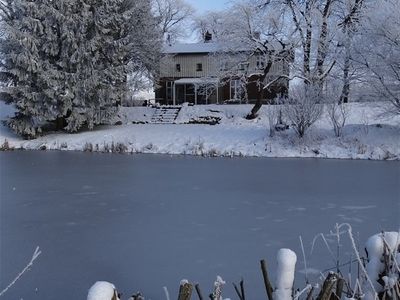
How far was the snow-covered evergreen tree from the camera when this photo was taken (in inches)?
920

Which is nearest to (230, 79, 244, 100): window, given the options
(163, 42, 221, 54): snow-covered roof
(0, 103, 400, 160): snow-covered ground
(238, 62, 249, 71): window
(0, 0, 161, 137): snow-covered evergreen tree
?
(163, 42, 221, 54): snow-covered roof

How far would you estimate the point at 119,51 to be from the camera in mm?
26453

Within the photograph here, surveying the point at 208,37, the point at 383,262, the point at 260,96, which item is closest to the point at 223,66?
the point at 260,96

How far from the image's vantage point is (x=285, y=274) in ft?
6.29

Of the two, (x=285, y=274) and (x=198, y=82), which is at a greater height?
(x=198, y=82)

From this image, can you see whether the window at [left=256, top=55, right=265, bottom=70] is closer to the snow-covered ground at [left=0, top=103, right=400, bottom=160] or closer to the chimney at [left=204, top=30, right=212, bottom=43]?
the snow-covered ground at [left=0, top=103, right=400, bottom=160]

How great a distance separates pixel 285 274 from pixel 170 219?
241 inches

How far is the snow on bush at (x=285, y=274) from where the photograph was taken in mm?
1879

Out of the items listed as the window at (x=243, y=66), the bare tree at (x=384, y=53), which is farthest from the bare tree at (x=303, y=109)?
the window at (x=243, y=66)

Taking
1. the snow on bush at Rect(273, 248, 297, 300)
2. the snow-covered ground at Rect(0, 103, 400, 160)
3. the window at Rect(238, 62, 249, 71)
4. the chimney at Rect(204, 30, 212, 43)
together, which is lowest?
the snow-covered ground at Rect(0, 103, 400, 160)

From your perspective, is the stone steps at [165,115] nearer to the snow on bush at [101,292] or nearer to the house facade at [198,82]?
the house facade at [198,82]

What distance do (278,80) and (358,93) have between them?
561cm

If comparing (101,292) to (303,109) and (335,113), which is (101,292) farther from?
(335,113)

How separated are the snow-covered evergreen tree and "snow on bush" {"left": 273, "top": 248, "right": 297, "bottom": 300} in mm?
22818
